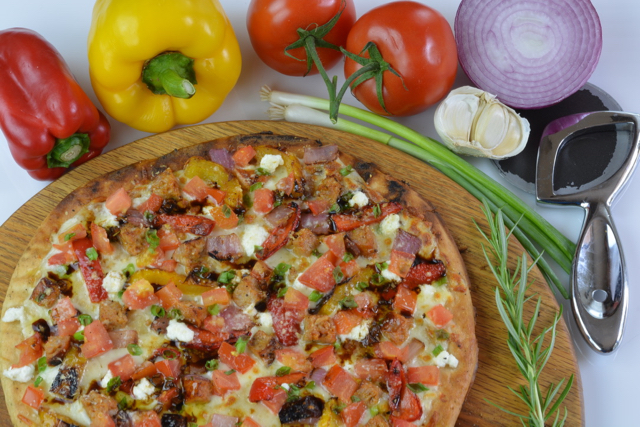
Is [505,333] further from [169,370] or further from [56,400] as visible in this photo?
[56,400]

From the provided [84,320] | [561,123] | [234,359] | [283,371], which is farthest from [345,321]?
[561,123]

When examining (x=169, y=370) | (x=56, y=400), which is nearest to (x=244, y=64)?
(x=169, y=370)

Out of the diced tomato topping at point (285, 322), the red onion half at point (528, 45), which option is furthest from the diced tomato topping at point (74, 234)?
the red onion half at point (528, 45)

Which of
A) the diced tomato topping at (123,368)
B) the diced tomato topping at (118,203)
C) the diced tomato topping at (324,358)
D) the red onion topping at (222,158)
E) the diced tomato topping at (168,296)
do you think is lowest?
the diced tomato topping at (123,368)

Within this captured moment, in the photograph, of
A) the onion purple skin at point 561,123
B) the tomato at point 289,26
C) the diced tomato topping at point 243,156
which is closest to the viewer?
the diced tomato topping at point 243,156

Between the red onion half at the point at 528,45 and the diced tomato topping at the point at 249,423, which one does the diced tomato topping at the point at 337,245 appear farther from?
the red onion half at the point at 528,45

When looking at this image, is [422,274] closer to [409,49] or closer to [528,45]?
[409,49]
